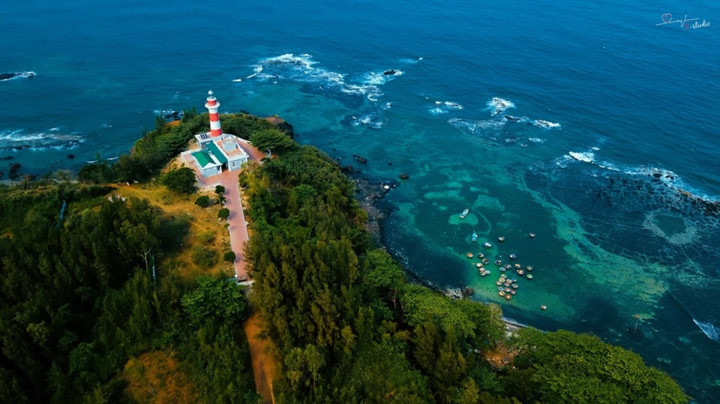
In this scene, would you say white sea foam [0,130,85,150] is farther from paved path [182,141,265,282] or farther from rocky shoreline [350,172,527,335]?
rocky shoreline [350,172,527,335]

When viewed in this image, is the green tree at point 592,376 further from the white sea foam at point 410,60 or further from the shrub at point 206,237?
the white sea foam at point 410,60

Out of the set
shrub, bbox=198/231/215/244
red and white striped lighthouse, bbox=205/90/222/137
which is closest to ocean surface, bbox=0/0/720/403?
red and white striped lighthouse, bbox=205/90/222/137

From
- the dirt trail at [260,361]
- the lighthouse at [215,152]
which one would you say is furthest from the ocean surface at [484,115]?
the dirt trail at [260,361]

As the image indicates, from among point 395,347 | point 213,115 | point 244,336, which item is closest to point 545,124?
point 213,115

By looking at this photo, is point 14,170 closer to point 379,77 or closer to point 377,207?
point 377,207

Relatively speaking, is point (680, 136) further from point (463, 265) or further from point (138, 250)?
point (138, 250)
